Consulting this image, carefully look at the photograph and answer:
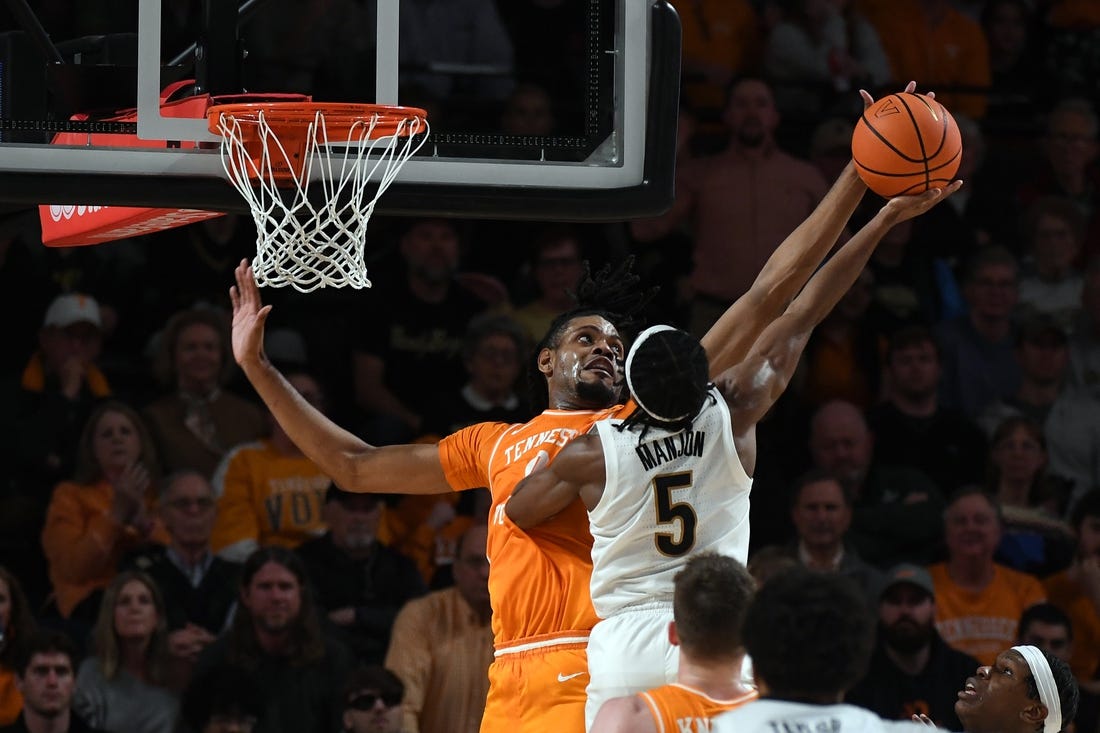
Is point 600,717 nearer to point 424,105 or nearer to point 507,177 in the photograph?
point 507,177

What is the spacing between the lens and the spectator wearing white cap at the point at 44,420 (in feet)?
27.1

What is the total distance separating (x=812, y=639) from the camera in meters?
3.47

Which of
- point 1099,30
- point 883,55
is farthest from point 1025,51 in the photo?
point 883,55

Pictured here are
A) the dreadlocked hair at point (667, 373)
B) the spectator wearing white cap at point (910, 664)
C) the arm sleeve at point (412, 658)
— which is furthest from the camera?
the spectator wearing white cap at point (910, 664)

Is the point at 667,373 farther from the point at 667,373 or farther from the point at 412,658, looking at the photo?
the point at 412,658

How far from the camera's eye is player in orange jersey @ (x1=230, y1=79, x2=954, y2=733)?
17.6 feet

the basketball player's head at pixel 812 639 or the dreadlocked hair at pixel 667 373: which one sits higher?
the dreadlocked hair at pixel 667 373

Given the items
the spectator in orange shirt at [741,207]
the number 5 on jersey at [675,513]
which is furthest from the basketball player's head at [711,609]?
the spectator in orange shirt at [741,207]

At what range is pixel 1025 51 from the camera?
11055mm

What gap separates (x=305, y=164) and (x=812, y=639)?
260 cm

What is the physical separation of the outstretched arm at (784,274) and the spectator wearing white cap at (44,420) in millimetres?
4020

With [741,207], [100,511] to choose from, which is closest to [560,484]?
[100,511]

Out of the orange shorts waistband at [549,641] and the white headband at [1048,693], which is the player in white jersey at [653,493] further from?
the white headband at [1048,693]

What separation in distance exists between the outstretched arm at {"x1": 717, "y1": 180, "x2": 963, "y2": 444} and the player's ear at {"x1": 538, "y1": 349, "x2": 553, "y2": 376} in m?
0.80
